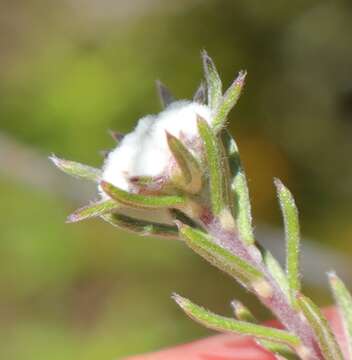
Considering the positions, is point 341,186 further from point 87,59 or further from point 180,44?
point 87,59

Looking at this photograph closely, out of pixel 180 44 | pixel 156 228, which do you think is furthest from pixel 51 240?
pixel 156 228

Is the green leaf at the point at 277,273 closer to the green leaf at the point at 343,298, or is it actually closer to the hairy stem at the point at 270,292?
the hairy stem at the point at 270,292

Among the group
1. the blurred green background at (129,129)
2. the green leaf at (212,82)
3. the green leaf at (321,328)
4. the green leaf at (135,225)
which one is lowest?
the green leaf at (321,328)

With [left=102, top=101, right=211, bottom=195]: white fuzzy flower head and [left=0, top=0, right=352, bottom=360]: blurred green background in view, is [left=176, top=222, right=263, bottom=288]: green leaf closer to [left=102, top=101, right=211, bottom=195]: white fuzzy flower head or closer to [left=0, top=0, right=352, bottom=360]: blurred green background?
[left=102, top=101, right=211, bottom=195]: white fuzzy flower head

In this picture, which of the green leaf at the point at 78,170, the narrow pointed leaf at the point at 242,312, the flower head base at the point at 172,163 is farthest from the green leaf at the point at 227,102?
the narrow pointed leaf at the point at 242,312

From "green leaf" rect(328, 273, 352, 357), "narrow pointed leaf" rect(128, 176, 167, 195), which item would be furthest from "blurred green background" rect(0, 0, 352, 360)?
"narrow pointed leaf" rect(128, 176, 167, 195)

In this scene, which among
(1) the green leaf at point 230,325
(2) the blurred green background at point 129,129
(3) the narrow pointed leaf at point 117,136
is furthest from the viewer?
(2) the blurred green background at point 129,129
